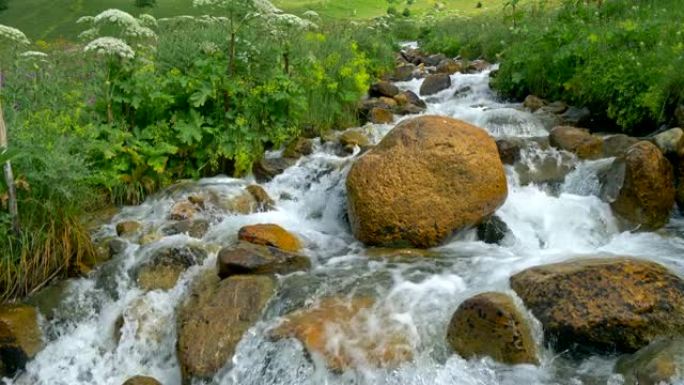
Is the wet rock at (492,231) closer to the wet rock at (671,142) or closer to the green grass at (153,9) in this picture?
the wet rock at (671,142)

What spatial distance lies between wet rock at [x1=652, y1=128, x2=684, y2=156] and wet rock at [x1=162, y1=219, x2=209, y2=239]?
18.0 ft

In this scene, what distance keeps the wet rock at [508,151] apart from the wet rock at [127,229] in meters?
4.79

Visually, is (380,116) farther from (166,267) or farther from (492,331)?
(492,331)

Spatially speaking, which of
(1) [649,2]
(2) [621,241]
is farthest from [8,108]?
(1) [649,2]

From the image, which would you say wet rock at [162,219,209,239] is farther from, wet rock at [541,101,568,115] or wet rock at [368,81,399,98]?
wet rock at [541,101,568,115]

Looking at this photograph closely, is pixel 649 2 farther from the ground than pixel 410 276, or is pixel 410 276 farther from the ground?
pixel 649 2

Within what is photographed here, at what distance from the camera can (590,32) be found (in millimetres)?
11000

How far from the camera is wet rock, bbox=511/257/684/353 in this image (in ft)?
15.9

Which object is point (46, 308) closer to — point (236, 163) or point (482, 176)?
point (236, 163)

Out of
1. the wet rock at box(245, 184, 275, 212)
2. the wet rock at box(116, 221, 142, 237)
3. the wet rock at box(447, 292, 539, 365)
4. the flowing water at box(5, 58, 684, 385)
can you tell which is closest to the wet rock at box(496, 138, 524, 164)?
the flowing water at box(5, 58, 684, 385)

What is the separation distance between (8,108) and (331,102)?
15.5 feet

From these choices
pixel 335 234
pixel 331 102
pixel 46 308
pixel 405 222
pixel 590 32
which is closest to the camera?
pixel 46 308

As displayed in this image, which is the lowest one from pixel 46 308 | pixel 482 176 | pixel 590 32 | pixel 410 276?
pixel 46 308

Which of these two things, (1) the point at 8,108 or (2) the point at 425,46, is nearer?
(1) the point at 8,108
